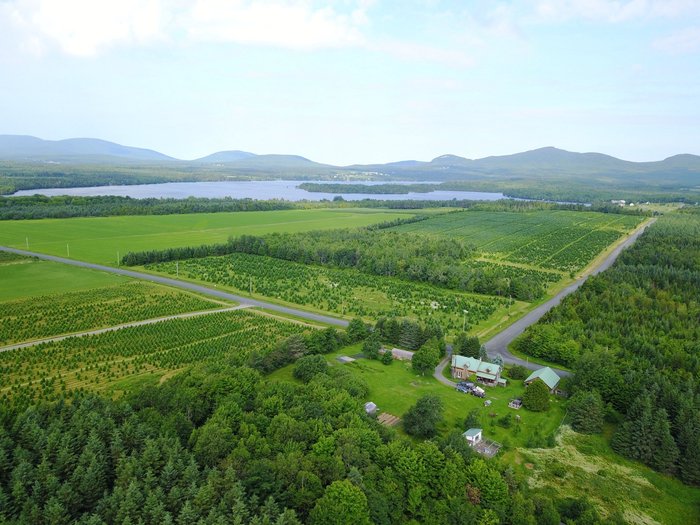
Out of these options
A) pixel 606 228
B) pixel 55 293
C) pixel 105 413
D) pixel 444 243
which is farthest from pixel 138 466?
pixel 606 228

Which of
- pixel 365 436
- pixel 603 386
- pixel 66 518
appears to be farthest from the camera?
pixel 603 386

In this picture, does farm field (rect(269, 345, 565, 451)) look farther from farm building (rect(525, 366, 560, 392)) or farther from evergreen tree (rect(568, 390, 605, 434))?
evergreen tree (rect(568, 390, 605, 434))

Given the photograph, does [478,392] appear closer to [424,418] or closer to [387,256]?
[424,418]

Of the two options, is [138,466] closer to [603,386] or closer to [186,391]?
[186,391]

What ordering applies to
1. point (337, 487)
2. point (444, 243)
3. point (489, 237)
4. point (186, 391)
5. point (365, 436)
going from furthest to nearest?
1. point (489, 237)
2. point (444, 243)
3. point (186, 391)
4. point (365, 436)
5. point (337, 487)

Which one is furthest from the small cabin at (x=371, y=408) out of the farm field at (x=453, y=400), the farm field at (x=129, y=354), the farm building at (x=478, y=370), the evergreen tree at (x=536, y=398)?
the evergreen tree at (x=536, y=398)

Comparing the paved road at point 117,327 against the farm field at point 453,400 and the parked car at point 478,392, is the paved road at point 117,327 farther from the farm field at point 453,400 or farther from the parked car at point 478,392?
the parked car at point 478,392

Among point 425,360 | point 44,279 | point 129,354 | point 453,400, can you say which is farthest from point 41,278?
point 453,400
